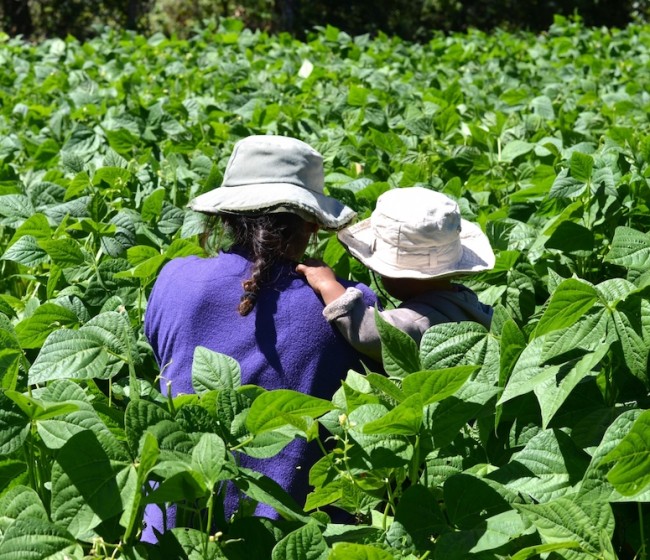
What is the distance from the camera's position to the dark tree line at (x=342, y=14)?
1756cm

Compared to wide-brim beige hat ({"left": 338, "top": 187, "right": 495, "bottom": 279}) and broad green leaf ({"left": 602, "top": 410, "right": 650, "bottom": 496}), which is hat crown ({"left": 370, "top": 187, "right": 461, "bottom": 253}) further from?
broad green leaf ({"left": 602, "top": 410, "right": 650, "bottom": 496})

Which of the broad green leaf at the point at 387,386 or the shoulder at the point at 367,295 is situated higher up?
the broad green leaf at the point at 387,386

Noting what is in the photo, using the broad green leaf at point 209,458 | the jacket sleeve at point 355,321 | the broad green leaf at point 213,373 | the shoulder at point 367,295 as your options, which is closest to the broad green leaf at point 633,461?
the broad green leaf at point 209,458

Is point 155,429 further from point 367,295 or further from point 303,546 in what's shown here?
point 367,295

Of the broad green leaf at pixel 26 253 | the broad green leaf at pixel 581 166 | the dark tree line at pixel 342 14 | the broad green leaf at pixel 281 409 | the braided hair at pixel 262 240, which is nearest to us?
the broad green leaf at pixel 281 409

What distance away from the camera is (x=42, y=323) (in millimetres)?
2342

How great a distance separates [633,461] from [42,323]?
1.41 m

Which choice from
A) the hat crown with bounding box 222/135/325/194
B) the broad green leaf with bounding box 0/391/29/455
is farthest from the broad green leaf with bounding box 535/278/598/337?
the hat crown with bounding box 222/135/325/194

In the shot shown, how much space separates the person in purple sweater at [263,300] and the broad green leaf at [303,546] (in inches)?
28.2

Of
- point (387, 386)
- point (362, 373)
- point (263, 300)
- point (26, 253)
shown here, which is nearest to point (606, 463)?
point (387, 386)

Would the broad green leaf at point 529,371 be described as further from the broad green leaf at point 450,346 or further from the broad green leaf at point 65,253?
the broad green leaf at point 65,253

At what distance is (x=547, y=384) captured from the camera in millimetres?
1662

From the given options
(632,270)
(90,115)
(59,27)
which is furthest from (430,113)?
(59,27)

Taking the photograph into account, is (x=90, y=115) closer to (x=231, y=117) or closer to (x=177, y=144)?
(x=231, y=117)
